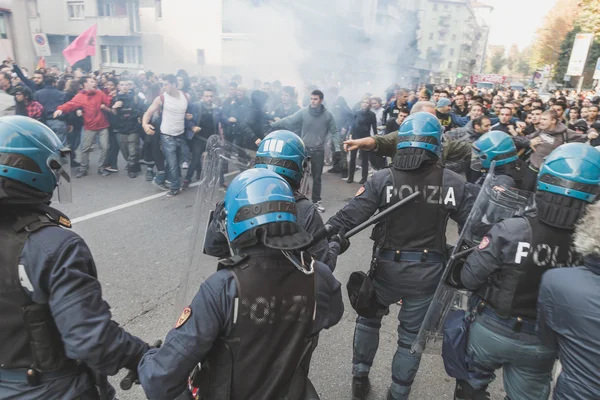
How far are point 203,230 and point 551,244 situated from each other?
1877 millimetres

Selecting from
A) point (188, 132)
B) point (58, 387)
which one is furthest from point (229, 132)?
point (58, 387)

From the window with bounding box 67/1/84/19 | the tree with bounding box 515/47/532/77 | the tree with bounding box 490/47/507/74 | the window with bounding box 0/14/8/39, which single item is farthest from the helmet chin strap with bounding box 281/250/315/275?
the tree with bounding box 490/47/507/74

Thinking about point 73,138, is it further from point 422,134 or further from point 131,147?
point 422,134

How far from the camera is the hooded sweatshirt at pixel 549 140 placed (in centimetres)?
506

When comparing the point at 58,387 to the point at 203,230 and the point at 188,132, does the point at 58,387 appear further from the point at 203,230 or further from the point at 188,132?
the point at 188,132

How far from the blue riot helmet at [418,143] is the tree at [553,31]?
4274cm

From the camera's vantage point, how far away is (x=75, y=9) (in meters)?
28.8

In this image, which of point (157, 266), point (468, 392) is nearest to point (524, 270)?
point (468, 392)

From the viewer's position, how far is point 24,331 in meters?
1.48

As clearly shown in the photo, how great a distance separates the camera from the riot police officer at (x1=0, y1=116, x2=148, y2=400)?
145 cm

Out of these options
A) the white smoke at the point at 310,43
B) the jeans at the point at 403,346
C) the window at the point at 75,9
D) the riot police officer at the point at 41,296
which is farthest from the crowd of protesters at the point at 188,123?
the window at the point at 75,9

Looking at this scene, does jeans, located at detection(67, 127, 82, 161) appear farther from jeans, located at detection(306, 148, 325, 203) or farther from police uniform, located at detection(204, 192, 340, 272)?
police uniform, located at detection(204, 192, 340, 272)

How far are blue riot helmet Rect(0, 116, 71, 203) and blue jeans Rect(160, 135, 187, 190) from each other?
528 centimetres

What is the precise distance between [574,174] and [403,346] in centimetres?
144
